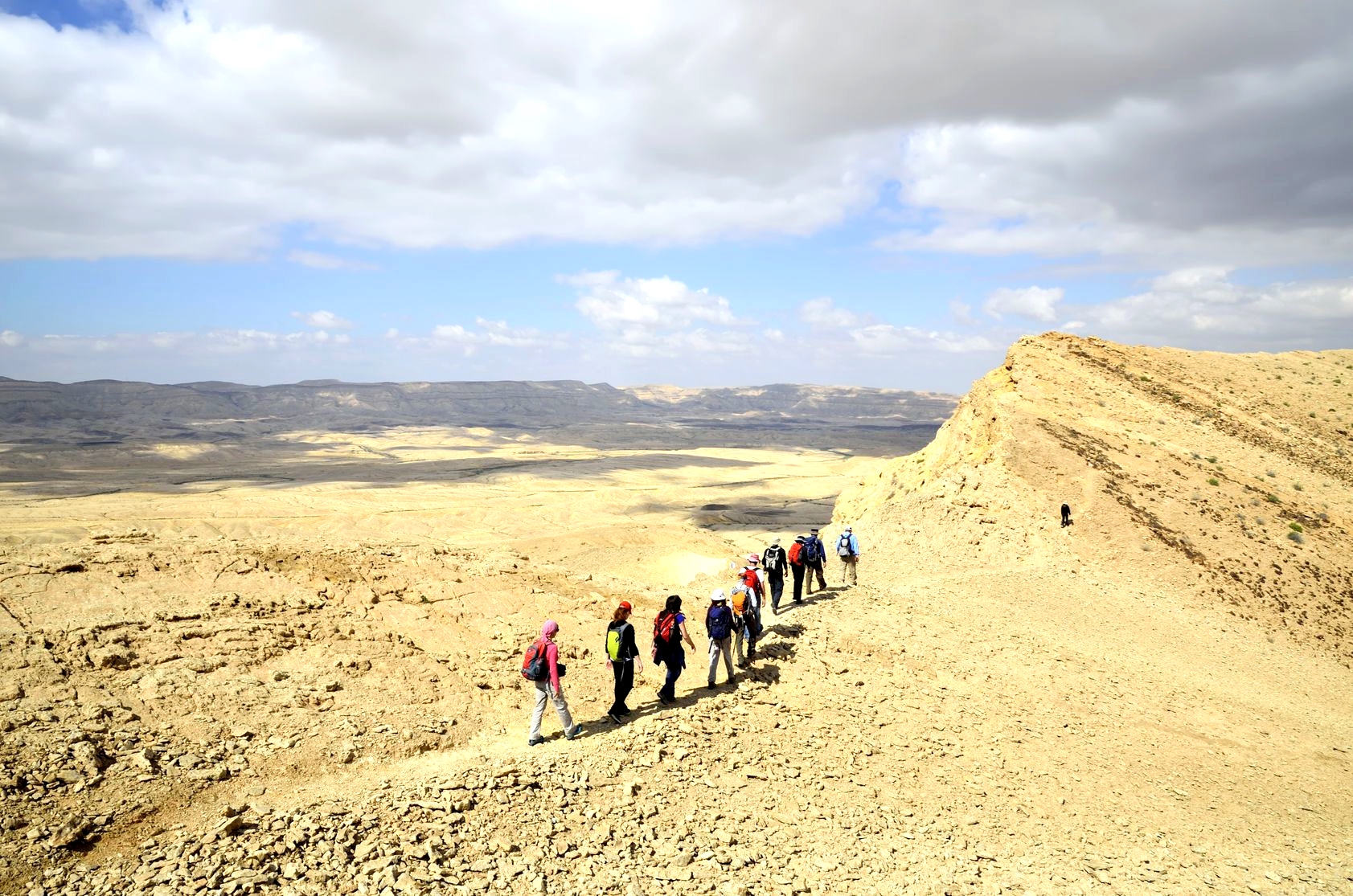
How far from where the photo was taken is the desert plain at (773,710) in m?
7.23

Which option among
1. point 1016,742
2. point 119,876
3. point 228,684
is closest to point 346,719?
point 228,684

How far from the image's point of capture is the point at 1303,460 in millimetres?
30797

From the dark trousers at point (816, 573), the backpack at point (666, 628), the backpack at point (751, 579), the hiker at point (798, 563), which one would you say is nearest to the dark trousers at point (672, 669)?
the backpack at point (666, 628)

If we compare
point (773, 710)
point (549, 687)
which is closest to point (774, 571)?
point (773, 710)

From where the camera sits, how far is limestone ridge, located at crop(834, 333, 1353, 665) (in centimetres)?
2250

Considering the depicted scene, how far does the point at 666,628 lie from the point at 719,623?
3.28 ft

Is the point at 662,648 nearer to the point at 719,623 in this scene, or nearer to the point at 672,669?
the point at 672,669

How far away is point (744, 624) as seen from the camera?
1148 centimetres

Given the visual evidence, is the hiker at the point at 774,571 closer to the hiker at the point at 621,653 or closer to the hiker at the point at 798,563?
the hiker at the point at 798,563

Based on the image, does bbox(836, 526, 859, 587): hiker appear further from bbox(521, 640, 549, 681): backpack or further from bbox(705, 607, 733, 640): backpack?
bbox(521, 640, 549, 681): backpack

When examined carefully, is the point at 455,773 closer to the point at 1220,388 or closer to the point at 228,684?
the point at 228,684

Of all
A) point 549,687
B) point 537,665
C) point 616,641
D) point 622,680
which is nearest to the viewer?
point 537,665

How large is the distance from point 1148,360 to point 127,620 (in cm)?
4266

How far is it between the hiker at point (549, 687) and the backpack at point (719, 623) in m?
2.41
